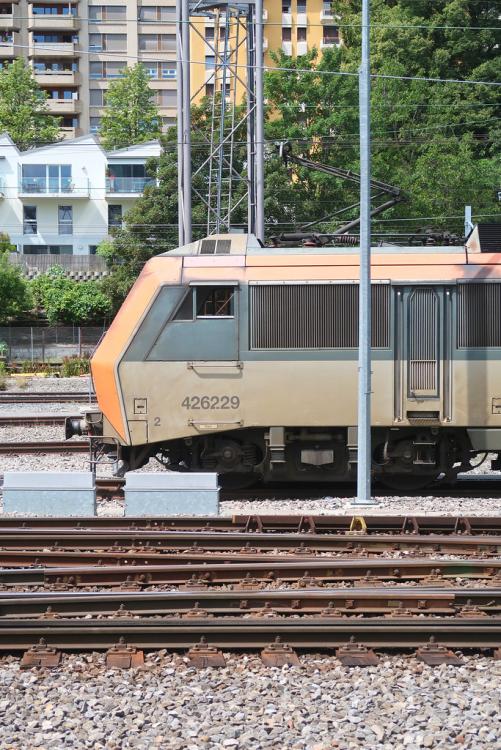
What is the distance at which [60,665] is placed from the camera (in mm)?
7703

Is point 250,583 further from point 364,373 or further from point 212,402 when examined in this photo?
point 212,402

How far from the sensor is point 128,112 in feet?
245

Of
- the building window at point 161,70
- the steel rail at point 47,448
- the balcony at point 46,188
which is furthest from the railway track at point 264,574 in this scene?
the building window at point 161,70

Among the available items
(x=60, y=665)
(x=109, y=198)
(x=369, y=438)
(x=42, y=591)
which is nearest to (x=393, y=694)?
(x=60, y=665)

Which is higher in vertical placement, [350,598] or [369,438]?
[369,438]

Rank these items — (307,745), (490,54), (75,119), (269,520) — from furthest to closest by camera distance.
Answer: (75,119)
(490,54)
(269,520)
(307,745)

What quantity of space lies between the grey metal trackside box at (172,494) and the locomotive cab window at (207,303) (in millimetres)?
2321

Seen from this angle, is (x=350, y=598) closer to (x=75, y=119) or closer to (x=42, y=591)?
(x=42, y=591)

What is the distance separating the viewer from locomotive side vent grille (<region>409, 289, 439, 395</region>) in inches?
545

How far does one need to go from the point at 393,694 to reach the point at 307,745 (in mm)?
981

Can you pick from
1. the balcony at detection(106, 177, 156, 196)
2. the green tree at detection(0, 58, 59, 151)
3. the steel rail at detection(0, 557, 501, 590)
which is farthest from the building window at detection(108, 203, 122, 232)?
the steel rail at detection(0, 557, 501, 590)

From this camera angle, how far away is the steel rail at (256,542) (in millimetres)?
10789

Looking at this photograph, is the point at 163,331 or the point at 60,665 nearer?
the point at 60,665

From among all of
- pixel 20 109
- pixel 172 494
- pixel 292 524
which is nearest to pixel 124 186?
pixel 20 109
